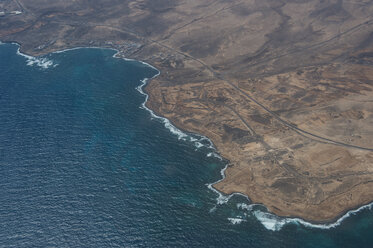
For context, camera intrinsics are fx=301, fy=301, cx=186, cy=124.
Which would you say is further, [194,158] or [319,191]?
[194,158]

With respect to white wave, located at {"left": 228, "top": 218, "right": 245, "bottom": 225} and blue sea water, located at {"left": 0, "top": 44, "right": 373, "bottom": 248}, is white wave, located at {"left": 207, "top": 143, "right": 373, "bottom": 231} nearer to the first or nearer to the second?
blue sea water, located at {"left": 0, "top": 44, "right": 373, "bottom": 248}

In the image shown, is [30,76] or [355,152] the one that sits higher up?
[30,76]

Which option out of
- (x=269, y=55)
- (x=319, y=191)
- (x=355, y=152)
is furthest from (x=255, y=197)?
(x=269, y=55)

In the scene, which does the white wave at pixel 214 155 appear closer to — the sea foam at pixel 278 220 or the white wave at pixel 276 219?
the white wave at pixel 276 219

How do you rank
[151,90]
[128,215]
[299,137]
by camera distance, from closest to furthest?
[128,215] < [299,137] < [151,90]

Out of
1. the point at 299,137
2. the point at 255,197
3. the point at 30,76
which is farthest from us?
the point at 30,76

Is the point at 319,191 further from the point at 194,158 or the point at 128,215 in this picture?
the point at 128,215

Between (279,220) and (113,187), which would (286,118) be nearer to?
(279,220)

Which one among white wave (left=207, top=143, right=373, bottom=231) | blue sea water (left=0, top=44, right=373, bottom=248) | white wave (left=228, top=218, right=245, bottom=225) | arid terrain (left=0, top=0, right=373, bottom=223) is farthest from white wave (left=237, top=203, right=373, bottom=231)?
white wave (left=228, top=218, right=245, bottom=225)
